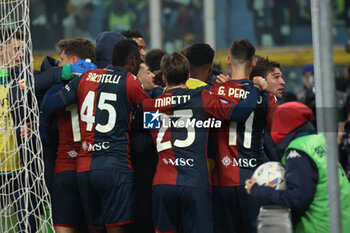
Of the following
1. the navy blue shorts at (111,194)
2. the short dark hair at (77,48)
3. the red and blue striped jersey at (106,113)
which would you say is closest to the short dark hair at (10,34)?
the short dark hair at (77,48)

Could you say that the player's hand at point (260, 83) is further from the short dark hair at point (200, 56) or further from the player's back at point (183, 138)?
the short dark hair at point (200, 56)

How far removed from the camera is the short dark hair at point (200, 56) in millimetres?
5426

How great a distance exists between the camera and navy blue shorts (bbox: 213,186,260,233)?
4.88 m

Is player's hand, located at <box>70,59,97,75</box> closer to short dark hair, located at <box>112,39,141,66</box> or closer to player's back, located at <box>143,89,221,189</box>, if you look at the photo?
short dark hair, located at <box>112,39,141,66</box>

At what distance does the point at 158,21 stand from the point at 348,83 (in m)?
7.78

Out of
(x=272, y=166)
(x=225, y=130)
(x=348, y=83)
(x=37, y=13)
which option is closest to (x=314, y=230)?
(x=272, y=166)

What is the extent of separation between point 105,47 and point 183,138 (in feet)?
4.99

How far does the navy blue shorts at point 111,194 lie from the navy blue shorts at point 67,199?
0.23 meters

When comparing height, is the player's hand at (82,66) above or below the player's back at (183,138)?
above

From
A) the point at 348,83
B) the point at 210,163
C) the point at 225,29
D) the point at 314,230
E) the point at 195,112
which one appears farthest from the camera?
the point at 225,29

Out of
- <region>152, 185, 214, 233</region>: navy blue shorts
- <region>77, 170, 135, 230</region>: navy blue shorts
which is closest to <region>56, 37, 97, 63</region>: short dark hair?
<region>77, 170, 135, 230</region>: navy blue shorts

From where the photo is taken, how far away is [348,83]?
966 centimetres

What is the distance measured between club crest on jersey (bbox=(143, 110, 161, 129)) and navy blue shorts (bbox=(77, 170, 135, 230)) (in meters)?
0.43

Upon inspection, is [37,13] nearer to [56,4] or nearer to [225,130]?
[56,4]
